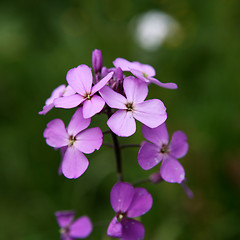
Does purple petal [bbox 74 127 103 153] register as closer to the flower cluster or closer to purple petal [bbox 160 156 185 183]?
the flower cluster

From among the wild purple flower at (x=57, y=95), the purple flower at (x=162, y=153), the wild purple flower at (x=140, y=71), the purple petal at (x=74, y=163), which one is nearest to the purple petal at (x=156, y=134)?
the purple flower at (x=162, y=153)

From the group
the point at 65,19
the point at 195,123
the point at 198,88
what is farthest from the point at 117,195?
the point at 65,19

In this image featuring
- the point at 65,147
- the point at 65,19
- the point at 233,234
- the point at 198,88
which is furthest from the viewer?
the point at 65,19

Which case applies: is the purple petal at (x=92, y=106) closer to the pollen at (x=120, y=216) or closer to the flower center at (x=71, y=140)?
the flower center at (x=71, y=140)

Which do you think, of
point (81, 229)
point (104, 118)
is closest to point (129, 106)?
point (81, 229)

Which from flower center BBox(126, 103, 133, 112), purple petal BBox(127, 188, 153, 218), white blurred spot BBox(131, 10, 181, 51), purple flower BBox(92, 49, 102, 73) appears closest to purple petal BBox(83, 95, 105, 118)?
flower center BBox(126, 103, 133, 112)

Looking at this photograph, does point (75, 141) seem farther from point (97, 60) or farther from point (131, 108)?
point (97, 60)

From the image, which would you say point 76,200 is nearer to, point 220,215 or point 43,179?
point 43,179
